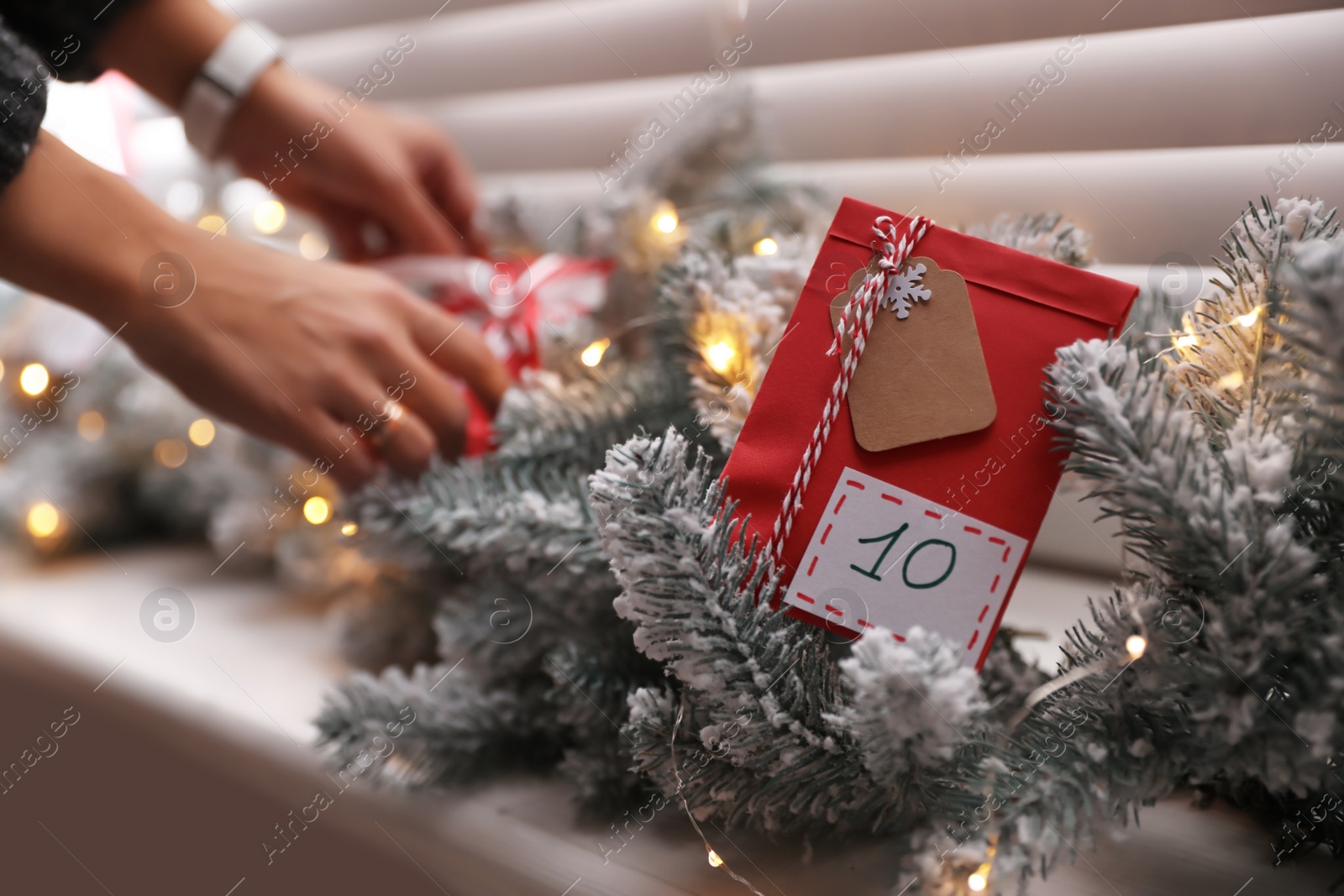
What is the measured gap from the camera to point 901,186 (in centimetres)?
85

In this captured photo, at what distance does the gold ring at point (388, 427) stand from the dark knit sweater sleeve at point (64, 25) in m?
0.51

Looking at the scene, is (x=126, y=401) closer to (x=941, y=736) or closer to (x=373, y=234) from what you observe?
(x=373, y=234)

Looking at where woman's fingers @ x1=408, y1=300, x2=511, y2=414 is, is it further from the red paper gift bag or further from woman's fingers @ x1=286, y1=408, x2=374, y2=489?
the red paper gift bag

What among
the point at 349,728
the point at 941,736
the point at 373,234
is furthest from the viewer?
the point at 373,234

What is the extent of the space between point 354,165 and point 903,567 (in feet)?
2.52

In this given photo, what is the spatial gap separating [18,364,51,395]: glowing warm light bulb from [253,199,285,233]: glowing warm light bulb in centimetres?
37

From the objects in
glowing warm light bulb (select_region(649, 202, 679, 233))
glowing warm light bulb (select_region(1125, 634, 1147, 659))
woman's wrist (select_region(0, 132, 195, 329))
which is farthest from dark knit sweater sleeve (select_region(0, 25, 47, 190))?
glowing warm light bulb (select_region(1125, 634, 1147, 659))

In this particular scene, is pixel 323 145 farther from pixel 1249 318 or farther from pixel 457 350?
pixel 1249 318

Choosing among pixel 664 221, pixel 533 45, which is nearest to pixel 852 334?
pixel 664 221

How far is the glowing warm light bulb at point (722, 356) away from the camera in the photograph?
22.0 inches

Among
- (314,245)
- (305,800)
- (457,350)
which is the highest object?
(314,245)

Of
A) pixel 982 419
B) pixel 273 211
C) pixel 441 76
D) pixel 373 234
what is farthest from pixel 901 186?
pixel 273 211

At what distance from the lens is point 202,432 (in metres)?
1.00

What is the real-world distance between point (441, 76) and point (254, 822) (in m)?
1.01
